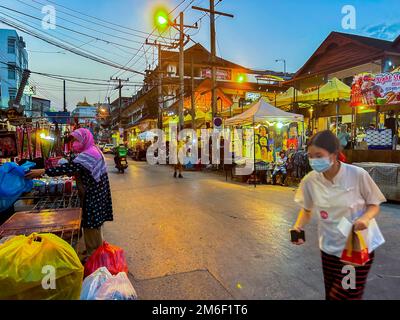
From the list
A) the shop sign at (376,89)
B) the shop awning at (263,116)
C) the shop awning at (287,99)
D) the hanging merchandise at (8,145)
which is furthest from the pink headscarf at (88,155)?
the shop awning at (287,99)

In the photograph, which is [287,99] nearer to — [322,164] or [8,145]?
[8,145]

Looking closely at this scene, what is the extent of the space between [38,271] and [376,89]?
418 inches

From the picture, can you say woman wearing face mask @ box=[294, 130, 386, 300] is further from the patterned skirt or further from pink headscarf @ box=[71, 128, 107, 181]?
pink headscarf @ box=[71, 128, 107, 181]

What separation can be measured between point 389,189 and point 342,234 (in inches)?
286

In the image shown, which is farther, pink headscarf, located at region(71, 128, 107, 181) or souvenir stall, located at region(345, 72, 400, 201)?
souvenir stall, located at region(345, 72, 400, 201)

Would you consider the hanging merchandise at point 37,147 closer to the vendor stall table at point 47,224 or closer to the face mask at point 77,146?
the vendor stall table at point 47,224

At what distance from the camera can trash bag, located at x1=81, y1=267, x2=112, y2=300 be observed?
2510mm

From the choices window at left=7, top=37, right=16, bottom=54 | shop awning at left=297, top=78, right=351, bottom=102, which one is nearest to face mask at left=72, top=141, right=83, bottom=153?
shop awning at left=297, top=78, right=351, bottom=102

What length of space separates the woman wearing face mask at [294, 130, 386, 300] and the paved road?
1.21 m

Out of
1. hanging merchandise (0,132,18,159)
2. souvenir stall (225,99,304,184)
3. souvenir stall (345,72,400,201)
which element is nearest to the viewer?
hanging merchandise (0,132,18,159)

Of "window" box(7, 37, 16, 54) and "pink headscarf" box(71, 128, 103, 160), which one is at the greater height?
"window" box(7, 37, 16, 54)
